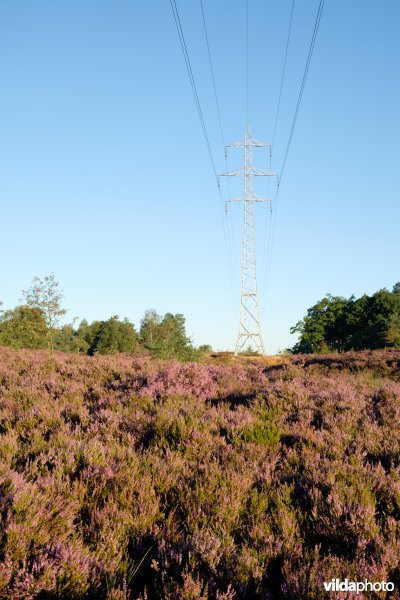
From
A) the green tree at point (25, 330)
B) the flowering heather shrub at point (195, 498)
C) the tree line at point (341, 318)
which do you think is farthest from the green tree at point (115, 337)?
the flowering heather shrub at point (195, 498)

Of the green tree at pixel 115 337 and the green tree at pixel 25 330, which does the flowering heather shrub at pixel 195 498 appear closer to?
the green tree at pixel 25 330

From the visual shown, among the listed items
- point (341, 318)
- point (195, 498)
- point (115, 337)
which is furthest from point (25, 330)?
point (341, 318)

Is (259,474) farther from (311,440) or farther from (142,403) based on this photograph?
(142,403)

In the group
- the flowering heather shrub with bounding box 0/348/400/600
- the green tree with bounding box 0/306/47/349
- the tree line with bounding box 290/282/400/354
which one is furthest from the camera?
the tree line with bounding box 290/282/400/354

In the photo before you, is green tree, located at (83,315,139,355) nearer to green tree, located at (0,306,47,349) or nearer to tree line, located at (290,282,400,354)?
tree line, located at (290,282,400,354)

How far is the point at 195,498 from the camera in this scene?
142 inches

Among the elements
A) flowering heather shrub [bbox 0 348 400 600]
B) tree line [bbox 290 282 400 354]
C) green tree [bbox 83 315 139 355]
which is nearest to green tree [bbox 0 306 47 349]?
flowering heather shrub [bbox 0 348 400 600]

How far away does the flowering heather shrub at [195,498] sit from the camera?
2.57 m

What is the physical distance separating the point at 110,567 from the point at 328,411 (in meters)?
5.05

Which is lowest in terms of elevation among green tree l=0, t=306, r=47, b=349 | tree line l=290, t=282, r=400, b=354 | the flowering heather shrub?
the flowering heather shrub

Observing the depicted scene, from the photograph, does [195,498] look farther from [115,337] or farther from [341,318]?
[341,318]

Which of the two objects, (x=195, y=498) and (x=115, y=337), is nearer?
(x=195, y=498)

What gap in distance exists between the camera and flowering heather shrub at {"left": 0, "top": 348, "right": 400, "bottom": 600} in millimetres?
2572

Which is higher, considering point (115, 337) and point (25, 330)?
point (115, 337)
